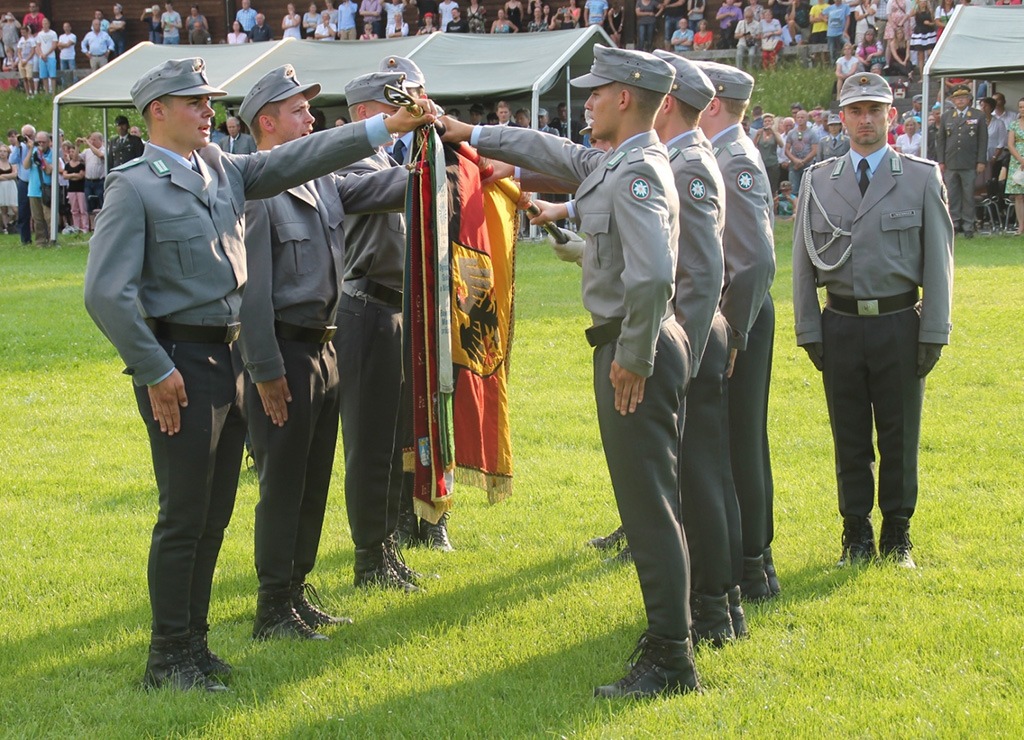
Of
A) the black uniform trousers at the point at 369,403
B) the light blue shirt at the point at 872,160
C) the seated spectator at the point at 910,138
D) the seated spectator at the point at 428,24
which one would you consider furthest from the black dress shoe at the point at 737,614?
the seated spectator at the point at 428,24

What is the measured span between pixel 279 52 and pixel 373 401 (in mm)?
21337

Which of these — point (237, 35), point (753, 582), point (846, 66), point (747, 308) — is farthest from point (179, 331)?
point (237, 35)

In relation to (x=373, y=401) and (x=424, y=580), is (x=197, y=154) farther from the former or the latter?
(x=424, y=580)

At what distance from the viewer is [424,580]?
651cm

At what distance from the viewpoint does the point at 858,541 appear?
658 cm

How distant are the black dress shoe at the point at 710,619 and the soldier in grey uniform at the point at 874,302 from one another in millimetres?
1440

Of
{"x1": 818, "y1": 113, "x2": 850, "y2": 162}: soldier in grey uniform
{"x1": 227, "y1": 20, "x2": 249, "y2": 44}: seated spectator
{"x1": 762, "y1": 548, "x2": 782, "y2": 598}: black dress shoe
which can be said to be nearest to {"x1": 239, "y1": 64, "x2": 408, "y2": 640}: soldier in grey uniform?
{"x1": 762, "y1": 548, "x2": 782, "y2": 598}: black dress shoe

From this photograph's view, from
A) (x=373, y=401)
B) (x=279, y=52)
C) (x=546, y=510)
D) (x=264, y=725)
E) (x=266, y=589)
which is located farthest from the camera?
(x=279, y=52)

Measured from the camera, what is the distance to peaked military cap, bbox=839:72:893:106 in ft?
20.8

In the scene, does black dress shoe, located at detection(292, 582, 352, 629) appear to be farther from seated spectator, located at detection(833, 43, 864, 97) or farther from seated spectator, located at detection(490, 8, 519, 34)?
seated spectator, located at detection(490, 8, 519, 34)

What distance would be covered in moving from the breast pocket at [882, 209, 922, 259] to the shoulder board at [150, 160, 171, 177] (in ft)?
11.6

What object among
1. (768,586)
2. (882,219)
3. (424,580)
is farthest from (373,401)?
(882,219)

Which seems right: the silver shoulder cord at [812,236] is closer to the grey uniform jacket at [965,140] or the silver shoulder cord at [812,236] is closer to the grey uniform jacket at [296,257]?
the grey uniform jacket at [296,257]

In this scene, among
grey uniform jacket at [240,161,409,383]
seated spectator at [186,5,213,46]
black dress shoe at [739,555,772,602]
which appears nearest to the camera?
grey uniform jacket at [240,161,409,383]
